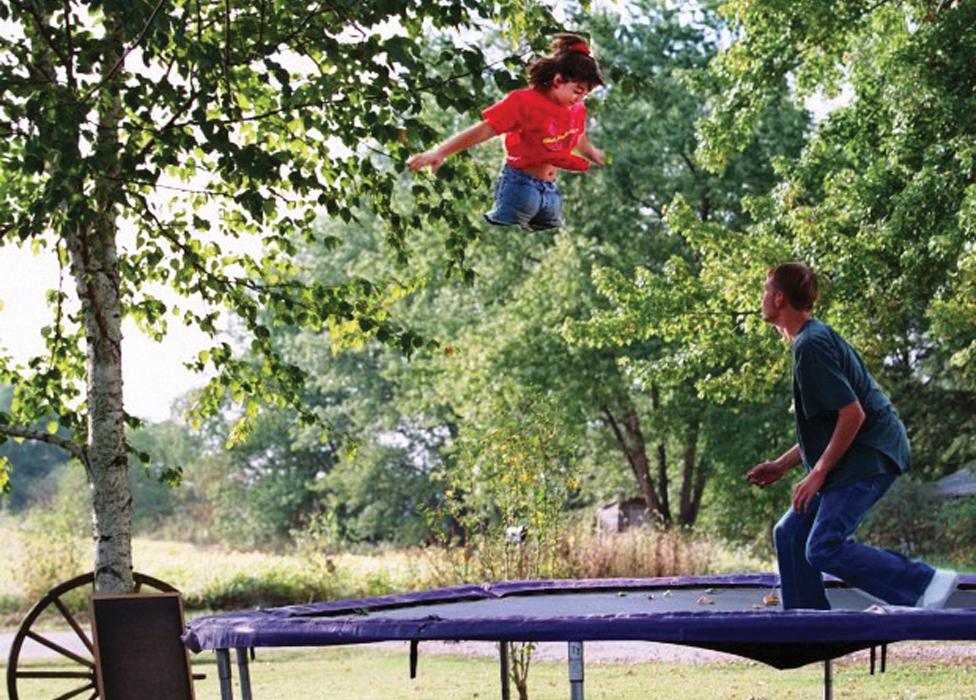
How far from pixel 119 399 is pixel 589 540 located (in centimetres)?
915

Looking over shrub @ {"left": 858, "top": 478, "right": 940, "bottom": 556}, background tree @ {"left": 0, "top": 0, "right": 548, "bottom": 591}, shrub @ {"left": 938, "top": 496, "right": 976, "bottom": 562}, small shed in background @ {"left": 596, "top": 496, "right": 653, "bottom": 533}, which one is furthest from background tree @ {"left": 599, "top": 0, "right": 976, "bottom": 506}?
shrub @ {"left": 858, "top": 478, "right": 940, "bottom": 556}

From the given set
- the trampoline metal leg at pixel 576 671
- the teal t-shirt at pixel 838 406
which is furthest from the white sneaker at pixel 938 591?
the trampoline metal leg at pixel 576 671

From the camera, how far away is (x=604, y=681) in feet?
33.1

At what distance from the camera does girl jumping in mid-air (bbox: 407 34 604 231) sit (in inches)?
161

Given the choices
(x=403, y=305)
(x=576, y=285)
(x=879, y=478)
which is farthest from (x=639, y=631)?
(x=403, y=305)

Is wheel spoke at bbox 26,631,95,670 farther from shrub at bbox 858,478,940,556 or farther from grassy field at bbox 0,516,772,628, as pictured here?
shrub at bbox 858,478,940,556

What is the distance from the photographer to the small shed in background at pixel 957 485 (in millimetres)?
26231

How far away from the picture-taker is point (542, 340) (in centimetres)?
2302

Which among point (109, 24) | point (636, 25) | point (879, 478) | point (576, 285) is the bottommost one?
point (879, 478)

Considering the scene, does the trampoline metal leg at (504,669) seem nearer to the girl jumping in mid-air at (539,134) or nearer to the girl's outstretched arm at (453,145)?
the girl jumping in mid-air at (539,134)

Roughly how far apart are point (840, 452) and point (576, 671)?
3.36 ft

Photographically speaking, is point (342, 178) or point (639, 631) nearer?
point (639, 631)

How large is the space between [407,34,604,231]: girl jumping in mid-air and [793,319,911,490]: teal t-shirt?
871mm

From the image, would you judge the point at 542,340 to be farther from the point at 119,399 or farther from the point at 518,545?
the point at 119,399
